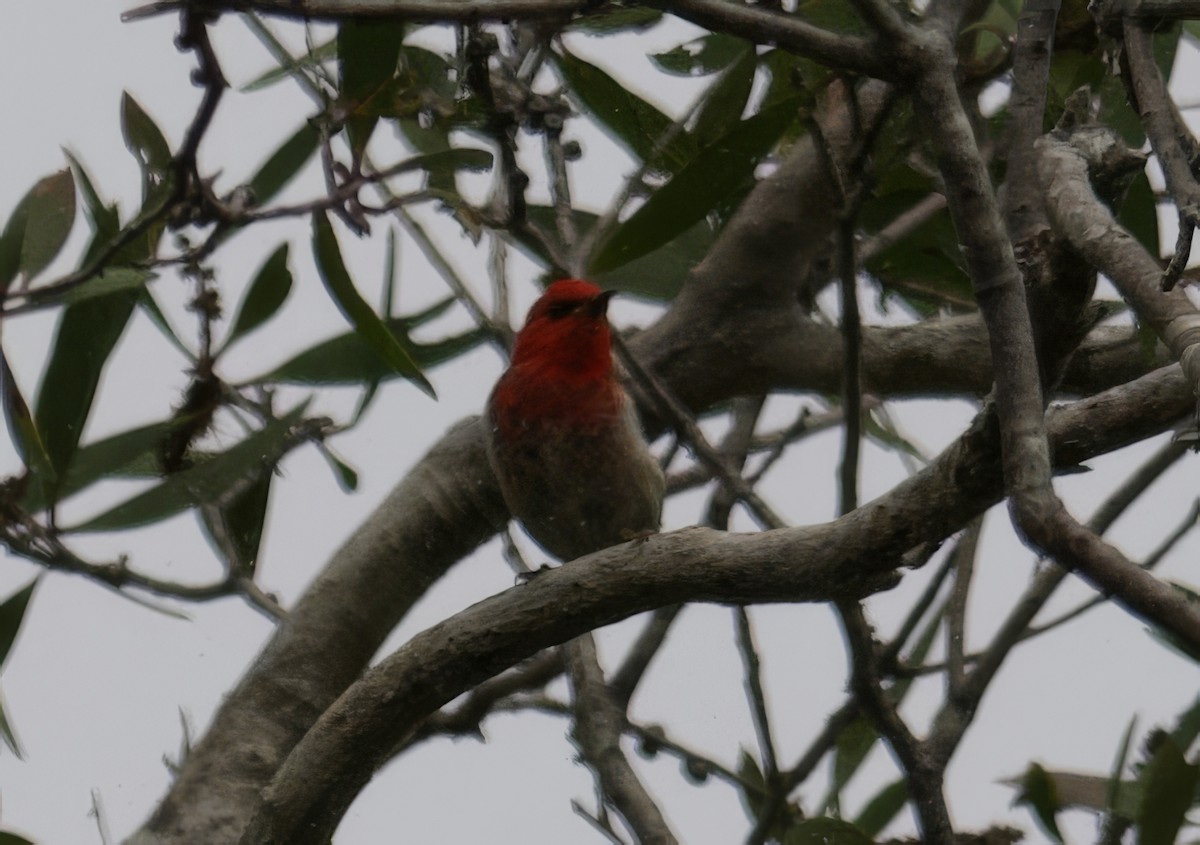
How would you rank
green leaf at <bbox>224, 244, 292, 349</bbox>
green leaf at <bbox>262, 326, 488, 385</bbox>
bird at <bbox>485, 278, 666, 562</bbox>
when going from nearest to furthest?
green leaf at <bbox>224, 244, 292, 349</bbox>
bird at <bbox>485, 278, 666, 562</bbox>
green leaf at <bbox>262, 326, 488, 385</bbox>

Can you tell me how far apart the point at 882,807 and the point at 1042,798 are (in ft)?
2.38

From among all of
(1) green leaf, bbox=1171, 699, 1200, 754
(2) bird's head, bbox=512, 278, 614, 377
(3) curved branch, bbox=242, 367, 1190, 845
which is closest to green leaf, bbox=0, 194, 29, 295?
(3) curved branch, bbox=242, 367, 1190, 845

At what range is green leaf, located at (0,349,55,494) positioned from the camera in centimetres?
300

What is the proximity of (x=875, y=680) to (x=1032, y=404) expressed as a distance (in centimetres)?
126

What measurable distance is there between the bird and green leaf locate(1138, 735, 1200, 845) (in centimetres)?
127

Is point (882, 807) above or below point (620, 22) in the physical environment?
below

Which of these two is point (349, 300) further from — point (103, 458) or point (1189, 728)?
point (1189, 728)

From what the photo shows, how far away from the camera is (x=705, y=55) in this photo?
355 cm

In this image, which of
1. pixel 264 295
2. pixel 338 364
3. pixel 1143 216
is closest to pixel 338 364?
pixel 338 364

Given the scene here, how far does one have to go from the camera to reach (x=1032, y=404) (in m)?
1.75

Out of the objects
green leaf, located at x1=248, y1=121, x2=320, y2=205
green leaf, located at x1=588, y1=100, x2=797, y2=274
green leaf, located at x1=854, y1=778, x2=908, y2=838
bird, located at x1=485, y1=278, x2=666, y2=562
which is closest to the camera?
green leaf, located at x1=588, y1=100, x2=797, y2=274

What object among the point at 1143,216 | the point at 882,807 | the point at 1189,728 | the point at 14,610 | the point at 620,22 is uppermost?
the point at 620,22

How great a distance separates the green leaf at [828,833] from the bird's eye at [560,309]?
1473 mm

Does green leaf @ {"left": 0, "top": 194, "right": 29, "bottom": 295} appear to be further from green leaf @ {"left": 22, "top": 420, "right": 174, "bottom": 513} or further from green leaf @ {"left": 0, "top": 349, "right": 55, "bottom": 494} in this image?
green leaf @ {"left": 22, "top": 420, "right": 174, "bottom": 513}
